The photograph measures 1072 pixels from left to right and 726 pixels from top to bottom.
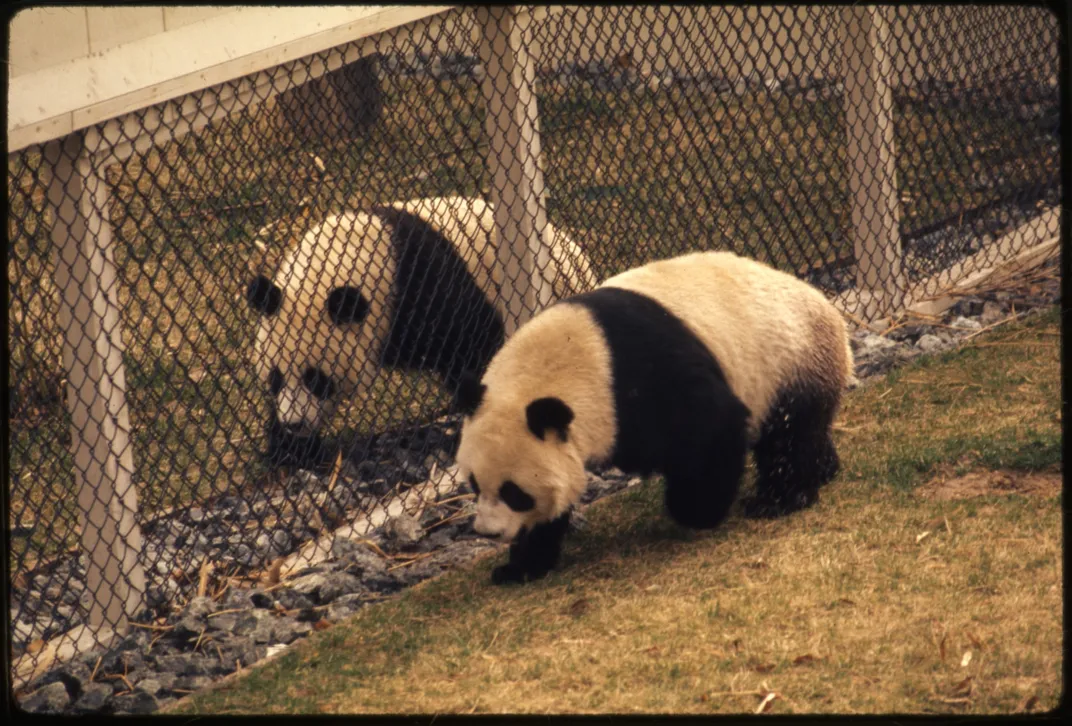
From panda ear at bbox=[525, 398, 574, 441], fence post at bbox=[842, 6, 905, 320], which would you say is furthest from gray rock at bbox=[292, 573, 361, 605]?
fence post at bbox=[842, 6, 905, 320]

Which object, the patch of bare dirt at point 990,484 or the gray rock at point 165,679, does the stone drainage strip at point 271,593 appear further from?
the patch of bare dirt at point 990,484

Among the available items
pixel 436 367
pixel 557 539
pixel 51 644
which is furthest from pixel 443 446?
pixel 51 644

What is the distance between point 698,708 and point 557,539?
1.40 meters

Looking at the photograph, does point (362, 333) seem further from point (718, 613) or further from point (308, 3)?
point (718, 613)

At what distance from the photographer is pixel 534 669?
4.38 metres

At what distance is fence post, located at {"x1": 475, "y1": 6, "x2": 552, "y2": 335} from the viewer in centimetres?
643

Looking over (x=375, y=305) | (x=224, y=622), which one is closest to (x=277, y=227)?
(x=375, y=305)

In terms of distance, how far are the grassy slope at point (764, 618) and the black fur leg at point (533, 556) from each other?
7cm

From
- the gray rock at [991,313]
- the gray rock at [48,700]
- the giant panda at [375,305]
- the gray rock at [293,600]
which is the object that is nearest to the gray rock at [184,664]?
the gray rock at [48,700]

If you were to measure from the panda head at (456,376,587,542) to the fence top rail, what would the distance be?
1670 millimetres

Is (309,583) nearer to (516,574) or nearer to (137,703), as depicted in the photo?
(516,574)

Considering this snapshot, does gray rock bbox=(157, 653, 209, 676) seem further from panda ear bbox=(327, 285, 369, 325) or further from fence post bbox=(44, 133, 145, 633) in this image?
panda ear bbox=(327, 285, 369, 325)

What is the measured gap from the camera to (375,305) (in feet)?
23.1

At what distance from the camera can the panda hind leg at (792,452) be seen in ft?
18.3
